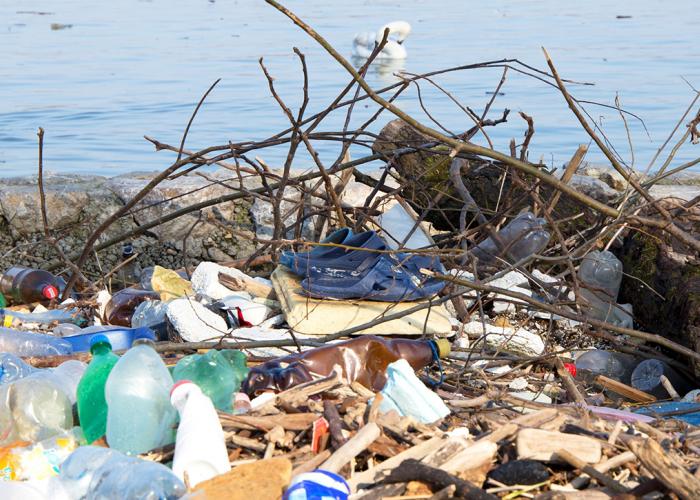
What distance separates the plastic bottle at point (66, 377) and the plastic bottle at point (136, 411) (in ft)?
1.04

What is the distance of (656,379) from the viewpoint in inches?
170

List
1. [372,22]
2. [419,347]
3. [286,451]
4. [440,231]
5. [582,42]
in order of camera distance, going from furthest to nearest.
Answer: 1. [372,22]
2. [582,42]
3. [440,231]
4. [419,347]
5. [286,451]

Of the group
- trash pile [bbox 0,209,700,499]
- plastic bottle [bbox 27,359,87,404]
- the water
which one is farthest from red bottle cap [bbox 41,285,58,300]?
the water

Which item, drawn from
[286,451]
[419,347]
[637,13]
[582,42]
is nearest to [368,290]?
[419,347]

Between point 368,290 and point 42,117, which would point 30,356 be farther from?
point 42,117

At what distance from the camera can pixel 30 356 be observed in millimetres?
3791

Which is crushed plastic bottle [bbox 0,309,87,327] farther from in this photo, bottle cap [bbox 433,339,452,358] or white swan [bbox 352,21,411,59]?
white swan [bbox 352,21,411,59]

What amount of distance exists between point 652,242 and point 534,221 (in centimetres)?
61

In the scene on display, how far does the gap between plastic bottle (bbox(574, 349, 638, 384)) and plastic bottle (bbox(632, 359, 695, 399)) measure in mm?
86

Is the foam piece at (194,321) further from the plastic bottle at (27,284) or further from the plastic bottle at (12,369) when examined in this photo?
the plastic bottle at (27,284)

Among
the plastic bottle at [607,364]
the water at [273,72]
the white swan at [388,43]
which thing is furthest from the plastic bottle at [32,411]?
the white swan at [388,43]

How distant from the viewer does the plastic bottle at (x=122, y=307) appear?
4598 millimetres

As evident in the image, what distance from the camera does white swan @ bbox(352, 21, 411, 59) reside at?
1789cm

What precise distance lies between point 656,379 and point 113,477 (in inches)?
109
